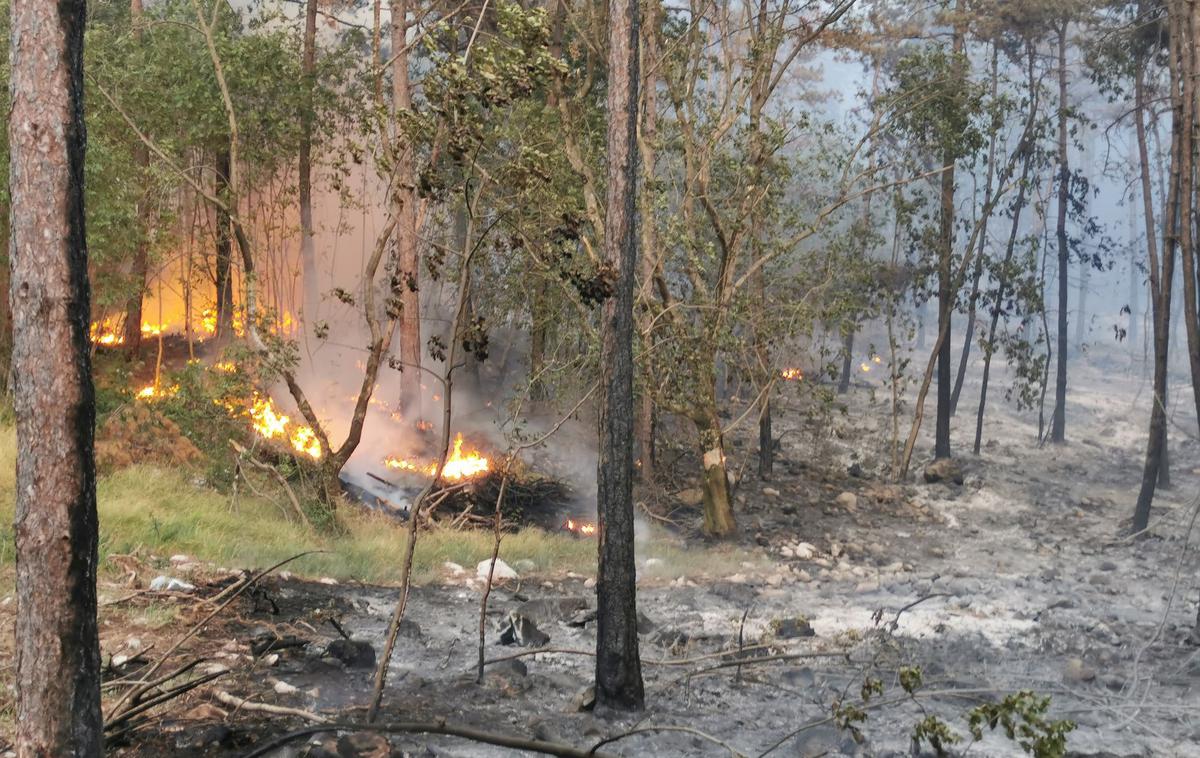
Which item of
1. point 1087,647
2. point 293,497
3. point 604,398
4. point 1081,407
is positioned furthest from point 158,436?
point 1081,407

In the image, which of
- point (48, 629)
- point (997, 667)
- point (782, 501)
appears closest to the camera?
point (48, 629)

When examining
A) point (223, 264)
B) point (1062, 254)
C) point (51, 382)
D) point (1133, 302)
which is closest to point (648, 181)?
point (223, 264)

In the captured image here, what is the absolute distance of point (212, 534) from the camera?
11.6 meters

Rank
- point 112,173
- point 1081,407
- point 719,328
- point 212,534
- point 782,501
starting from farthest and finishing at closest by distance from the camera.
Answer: point 1081,407 < point 782,501 < point 112,173 < point 719,328 < point 212,534

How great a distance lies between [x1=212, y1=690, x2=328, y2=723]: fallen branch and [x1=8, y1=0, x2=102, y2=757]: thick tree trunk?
1525mm

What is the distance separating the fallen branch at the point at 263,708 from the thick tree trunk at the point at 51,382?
1.52 metres

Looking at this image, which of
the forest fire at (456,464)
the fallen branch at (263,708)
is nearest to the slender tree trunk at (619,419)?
the fallen branch at (263,708)

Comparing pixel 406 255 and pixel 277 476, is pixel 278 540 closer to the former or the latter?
pixel 277 476

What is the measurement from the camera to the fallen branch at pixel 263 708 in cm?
608

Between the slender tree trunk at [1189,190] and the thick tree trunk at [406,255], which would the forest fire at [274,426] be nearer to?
the thick tree trunk at [406,255]

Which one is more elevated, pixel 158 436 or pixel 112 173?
pixel 112 173

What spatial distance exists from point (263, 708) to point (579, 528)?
10393 millimetres

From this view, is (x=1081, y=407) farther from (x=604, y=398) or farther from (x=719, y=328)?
(x=604, y=398)

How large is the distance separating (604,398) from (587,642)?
3.43 metres
